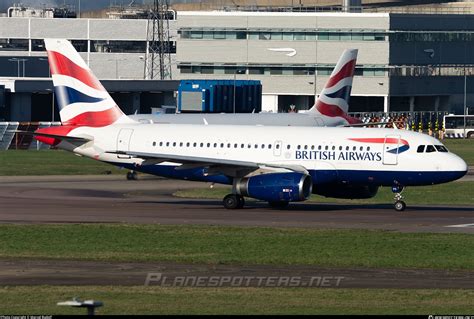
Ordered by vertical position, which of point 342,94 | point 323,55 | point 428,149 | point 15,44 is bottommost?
point 428,149

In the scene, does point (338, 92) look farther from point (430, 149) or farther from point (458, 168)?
point (458, 168)

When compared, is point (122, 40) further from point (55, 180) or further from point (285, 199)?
point (285, 199)

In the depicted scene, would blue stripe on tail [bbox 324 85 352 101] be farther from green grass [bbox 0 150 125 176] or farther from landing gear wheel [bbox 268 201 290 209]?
landing gear wheel [bbox 268 201 290 209]

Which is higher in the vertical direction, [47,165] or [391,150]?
[391,150]

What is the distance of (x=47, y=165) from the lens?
282ft

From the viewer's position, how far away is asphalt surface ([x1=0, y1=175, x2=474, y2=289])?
105ft

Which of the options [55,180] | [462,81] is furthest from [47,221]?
[462,81]

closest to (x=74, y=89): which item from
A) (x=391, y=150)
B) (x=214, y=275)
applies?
(x=391, y=150)

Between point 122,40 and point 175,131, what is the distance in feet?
459

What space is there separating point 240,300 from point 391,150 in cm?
2598

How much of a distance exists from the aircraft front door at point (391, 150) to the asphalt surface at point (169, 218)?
2301 millimetres

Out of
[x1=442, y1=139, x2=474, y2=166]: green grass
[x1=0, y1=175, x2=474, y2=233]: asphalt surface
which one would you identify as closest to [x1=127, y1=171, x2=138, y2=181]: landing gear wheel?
[x1=0, y1=175, x2=474, y2=233]: asphalt surface

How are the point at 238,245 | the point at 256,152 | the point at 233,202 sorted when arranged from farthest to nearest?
1. the point at 256,152
2. the point at 233,202
3. the point at 238,245
